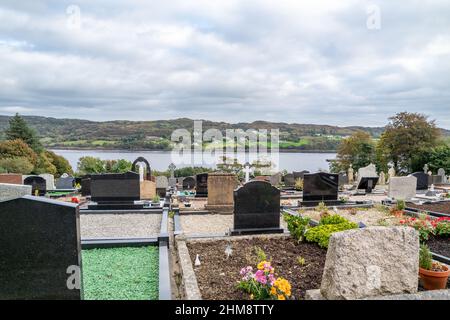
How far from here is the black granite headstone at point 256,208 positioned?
26.5ft

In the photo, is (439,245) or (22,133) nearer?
(439,245)

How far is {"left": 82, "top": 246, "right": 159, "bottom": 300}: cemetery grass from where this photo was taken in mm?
4367

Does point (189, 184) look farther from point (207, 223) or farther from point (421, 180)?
point (421, 180)

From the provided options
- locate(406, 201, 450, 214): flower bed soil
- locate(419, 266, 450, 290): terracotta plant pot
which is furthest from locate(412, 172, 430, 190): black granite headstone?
locate(419, 266, 450, 290): terracotta plant pot

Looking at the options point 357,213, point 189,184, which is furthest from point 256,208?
point 189,184

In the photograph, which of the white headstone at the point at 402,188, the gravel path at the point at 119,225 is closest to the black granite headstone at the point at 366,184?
the white headstone at the point at 402,188

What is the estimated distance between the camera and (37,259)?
3.69 metres

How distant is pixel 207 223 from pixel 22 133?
42.8 meters

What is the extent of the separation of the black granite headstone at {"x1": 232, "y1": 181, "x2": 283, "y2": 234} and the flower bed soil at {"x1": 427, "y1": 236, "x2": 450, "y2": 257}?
328cm

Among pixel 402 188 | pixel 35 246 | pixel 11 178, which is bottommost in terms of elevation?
pixel 402 188

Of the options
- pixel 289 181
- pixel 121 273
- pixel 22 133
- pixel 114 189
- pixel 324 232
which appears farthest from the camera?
pixel 22 133

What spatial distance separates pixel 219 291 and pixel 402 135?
119ft

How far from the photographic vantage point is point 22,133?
43031 millimetres

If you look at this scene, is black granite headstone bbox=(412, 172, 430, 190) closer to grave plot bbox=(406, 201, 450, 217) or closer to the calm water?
grave plot bbox=(406, 201, 450, 217)
